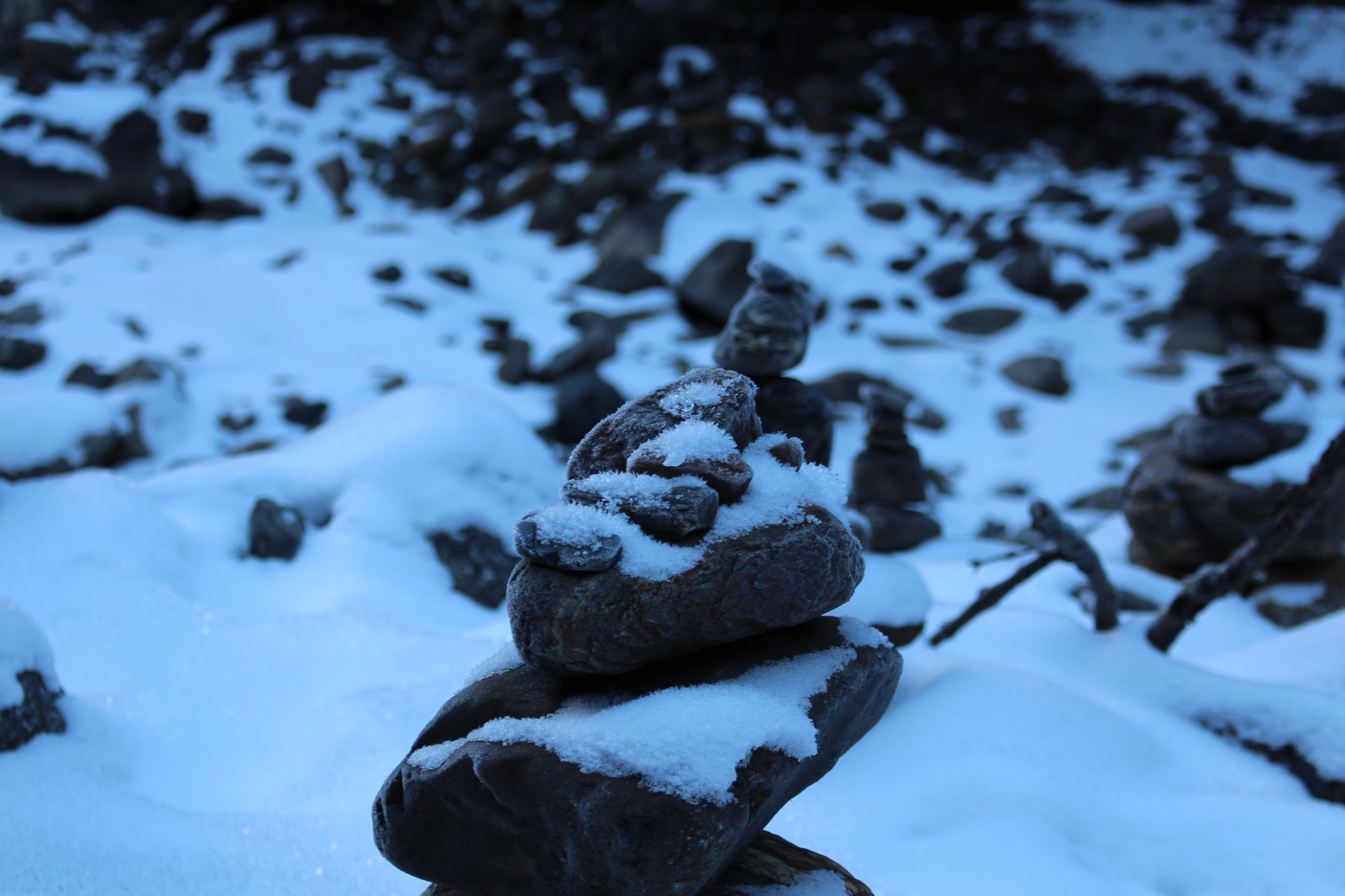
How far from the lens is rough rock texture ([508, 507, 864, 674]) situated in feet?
5.52

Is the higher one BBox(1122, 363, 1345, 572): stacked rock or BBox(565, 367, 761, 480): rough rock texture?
BBox(565, 367, 761, 480): rough rock texture

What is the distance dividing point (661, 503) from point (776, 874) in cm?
82

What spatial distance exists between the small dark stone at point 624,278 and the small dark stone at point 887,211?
123 inches

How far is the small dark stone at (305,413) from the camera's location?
21.3 ft

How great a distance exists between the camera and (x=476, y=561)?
165 inches

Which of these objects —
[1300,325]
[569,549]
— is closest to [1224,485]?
[569,549]

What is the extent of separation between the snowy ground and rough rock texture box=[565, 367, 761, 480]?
3.91 feet

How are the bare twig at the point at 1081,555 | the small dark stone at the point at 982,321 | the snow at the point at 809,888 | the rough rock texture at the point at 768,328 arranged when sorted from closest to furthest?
the snow at the point at 809,888 < the rough rock texture at the point at 768,328 < the bare twig at the point at 1081,555 < the small dark stone at the point at 982,321

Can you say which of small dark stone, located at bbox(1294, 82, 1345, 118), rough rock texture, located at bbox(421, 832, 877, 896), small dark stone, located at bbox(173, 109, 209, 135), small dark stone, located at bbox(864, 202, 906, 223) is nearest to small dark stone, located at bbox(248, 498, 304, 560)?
rough rock texture, located at bbox(421, 832, 877, 896)

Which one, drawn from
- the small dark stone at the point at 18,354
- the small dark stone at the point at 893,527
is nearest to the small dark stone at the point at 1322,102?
the small dark stone at the point at 893,527

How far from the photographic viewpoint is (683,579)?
5.55 feet

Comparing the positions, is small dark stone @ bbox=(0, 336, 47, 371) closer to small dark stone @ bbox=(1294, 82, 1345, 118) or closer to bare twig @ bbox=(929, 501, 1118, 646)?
bare twig @ bbox=(929, 501, 1118, 646)

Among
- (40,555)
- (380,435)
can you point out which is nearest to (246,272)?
(380,435)

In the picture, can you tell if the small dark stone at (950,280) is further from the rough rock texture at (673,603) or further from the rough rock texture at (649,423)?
the rough rock texture at (673,603)
